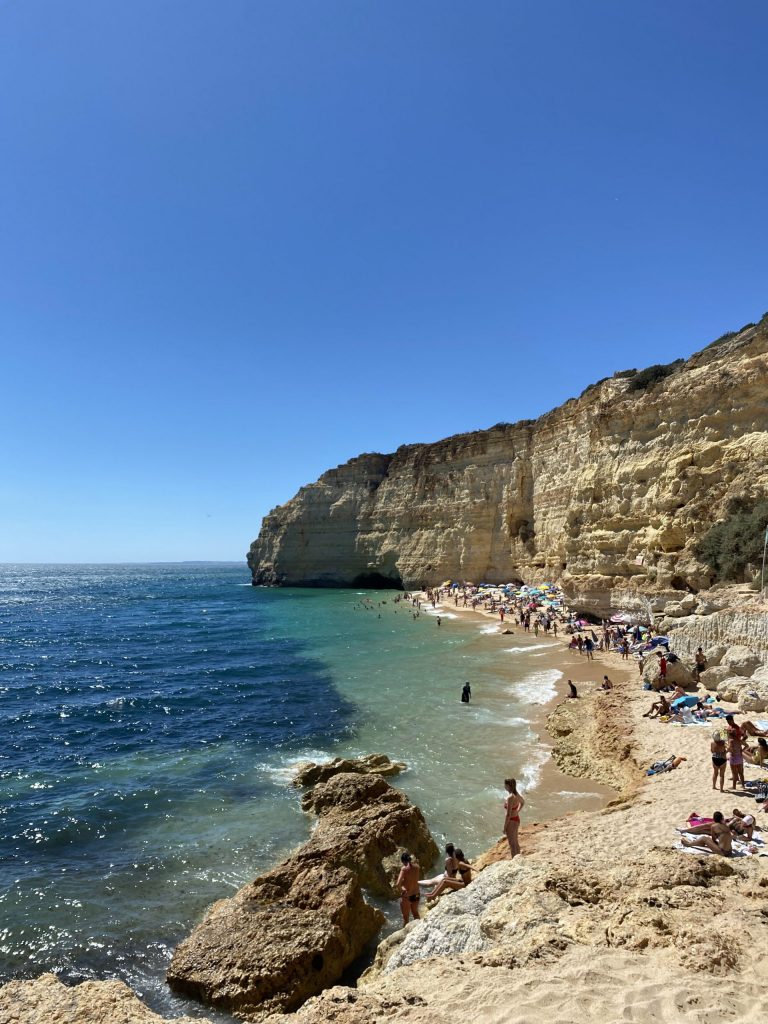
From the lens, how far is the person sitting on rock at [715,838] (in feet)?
23.2

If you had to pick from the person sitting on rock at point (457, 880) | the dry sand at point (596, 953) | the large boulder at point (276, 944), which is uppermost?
the dry sand at point (596, 953)

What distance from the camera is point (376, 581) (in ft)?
217

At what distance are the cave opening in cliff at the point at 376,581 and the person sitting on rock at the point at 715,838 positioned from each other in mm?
55219

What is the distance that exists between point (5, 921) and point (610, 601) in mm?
27277

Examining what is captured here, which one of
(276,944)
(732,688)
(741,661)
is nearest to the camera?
(276,944)

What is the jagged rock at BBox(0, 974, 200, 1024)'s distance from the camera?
450 cm

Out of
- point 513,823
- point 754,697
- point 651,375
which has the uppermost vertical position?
point 651,375

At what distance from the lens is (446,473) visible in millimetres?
55250

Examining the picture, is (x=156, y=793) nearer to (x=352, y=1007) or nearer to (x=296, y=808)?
(x=296, y=808)

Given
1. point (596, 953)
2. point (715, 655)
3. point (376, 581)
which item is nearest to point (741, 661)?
point (715, 655)

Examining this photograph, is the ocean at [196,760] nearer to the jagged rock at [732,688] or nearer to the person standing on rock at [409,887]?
the person standing on rock at [409,887]

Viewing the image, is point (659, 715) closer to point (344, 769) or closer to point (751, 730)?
point (751, 730)

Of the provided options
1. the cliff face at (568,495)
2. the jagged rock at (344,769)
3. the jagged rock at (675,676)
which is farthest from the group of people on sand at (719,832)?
the cliff face at (568,495)

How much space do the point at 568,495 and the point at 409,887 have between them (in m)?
33.4
